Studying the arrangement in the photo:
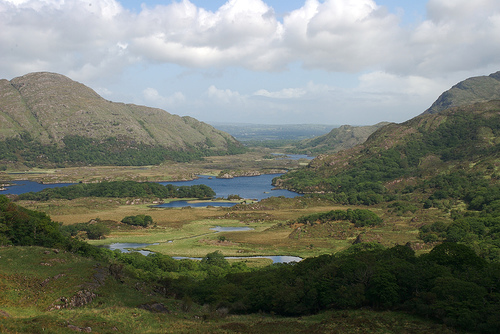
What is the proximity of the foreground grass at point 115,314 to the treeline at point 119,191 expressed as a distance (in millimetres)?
128060

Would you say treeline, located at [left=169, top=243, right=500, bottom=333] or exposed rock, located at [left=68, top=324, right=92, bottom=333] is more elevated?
exposed rock, located at [left=68, top=324, right=92, bottom=333]

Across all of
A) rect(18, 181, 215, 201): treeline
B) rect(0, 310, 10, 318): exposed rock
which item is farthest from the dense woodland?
rect(18, 181, 215, 201): treeline

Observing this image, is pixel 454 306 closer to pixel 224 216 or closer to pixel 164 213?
pixel 224 216

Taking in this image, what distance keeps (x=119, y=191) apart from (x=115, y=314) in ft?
499

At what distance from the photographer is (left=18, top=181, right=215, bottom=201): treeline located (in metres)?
169

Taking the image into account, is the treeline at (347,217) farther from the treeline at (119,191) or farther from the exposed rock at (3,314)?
the exposed rock at (3,314)

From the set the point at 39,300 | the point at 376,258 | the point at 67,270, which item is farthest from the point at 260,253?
the point at 39,300

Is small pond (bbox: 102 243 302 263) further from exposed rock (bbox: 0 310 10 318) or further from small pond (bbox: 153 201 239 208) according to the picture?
small pond (bbox: 153 201 239 208)

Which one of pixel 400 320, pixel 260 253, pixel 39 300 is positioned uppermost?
pixel 39 300

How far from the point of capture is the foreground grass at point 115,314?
33.4 metres

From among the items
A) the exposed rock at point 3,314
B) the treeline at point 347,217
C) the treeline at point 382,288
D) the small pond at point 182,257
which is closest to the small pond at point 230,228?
the treeline at point 347,217

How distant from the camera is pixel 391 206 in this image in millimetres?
147000

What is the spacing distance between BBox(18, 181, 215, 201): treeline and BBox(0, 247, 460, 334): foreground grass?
12806 cm

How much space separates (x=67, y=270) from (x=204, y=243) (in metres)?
58.7
